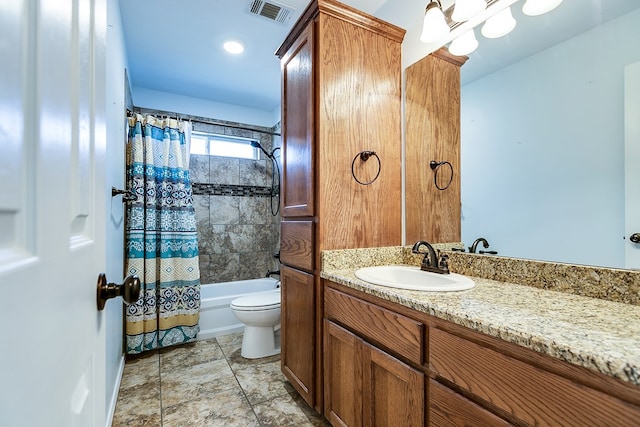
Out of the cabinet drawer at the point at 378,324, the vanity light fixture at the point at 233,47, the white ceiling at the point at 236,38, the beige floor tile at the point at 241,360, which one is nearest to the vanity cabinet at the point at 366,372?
the cabinet drawer at the point at 378,324

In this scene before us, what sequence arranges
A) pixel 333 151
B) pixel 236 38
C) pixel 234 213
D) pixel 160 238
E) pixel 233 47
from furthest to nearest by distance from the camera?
pixel 234 213, pixel 160 238, pixel 233 47, pixel 236 38, pixel 333 151

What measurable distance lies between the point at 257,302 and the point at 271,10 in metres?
2.15

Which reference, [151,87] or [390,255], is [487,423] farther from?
[151,87]

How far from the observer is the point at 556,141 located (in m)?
1.11

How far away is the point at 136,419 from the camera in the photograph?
158 cm

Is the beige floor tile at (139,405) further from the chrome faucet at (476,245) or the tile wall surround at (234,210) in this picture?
the chrome faucet at (476,245)

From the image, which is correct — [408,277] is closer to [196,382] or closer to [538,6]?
[538,6]

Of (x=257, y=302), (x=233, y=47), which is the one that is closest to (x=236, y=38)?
(x=233, y=47)

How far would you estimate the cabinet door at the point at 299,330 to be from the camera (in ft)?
5.09

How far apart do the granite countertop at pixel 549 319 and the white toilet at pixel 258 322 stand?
1327 millimetres

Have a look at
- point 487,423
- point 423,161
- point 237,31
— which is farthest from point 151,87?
point 487,423

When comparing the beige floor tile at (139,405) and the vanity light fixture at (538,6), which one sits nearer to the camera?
the vanity light fixture at (538,6)

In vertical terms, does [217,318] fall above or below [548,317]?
below

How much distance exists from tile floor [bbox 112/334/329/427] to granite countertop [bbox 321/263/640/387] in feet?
3.43
